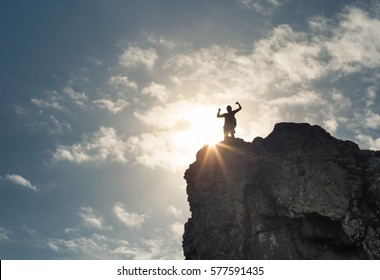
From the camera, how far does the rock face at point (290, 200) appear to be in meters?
28.3

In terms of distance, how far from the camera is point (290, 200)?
A: 30156mm

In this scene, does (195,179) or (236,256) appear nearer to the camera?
(236,256)

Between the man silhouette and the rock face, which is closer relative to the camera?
the rock face

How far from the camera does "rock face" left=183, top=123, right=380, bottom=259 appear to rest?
28.3 m

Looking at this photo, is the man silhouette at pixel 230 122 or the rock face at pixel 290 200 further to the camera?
the man silhouette at pixel 230 122

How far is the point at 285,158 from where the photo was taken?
3209cm

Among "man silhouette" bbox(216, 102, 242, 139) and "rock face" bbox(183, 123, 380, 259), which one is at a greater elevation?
"man silhouette" bbox(216, 102, 242, 139)

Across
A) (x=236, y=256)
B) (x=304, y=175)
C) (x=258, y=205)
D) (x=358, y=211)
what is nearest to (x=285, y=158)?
(x=304, y=175)

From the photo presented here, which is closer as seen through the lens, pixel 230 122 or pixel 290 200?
pixel 290 200

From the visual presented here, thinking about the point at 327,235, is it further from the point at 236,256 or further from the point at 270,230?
the point at 236,256

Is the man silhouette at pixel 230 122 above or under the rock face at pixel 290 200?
above

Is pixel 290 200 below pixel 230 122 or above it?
below

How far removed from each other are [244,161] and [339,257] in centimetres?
1079

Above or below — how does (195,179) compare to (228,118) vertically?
below
